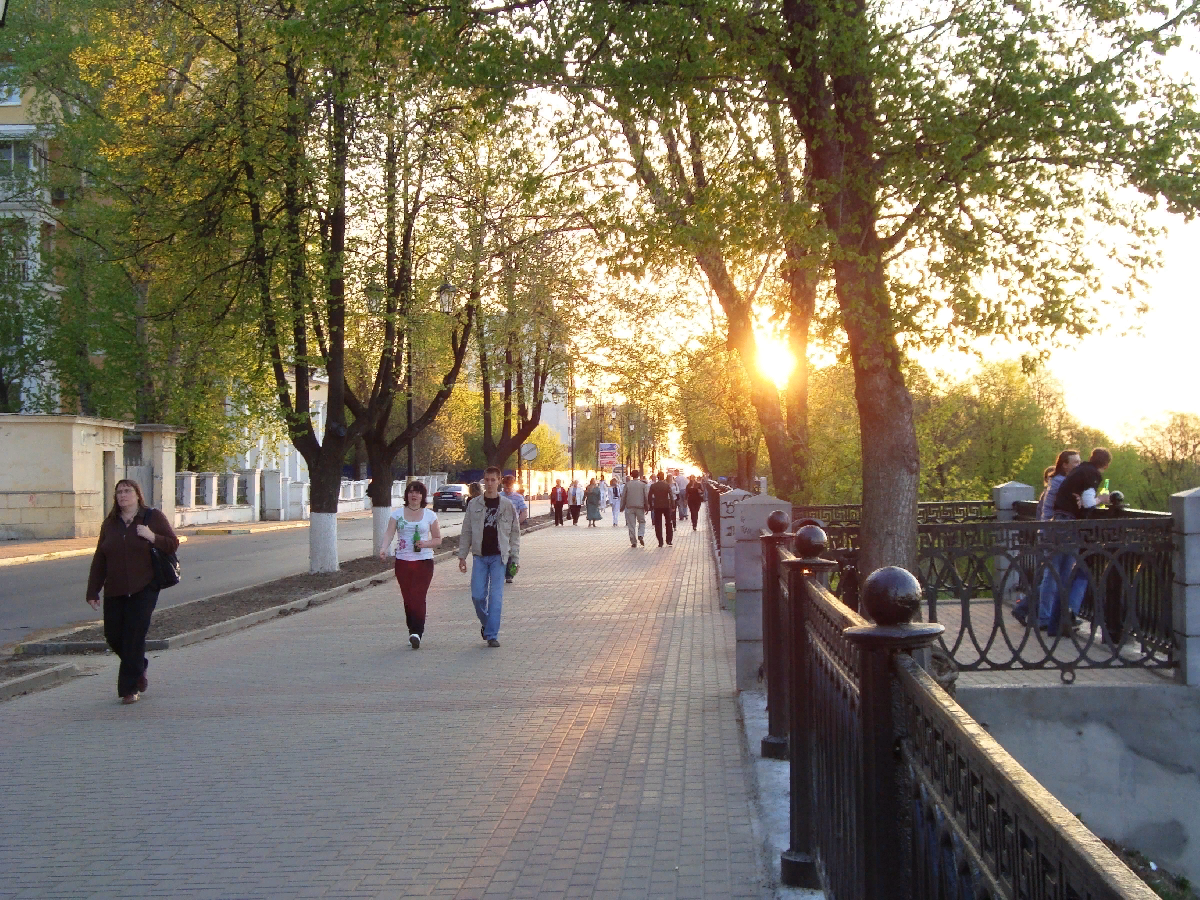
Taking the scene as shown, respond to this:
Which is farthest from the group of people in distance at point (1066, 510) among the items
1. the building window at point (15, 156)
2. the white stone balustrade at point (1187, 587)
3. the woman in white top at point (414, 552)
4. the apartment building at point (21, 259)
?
the building window at point (15, 156)

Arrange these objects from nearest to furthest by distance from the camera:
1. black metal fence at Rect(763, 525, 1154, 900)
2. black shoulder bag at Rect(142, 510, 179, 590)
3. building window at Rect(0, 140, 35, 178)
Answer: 1. black metal fence at Rect(763, 525, 1154, 900)
2. black shoulder bag at Rect(142, 510, 179, 590)
3. building window at Rect(0, 140, 35, 178)

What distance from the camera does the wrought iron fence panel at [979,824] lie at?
160 centimetres

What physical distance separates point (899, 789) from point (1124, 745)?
23.1 ft

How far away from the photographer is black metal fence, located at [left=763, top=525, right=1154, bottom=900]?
1.78m

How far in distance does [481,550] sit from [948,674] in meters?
6.56

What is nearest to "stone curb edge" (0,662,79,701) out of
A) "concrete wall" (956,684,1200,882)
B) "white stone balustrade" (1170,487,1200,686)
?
"concrete wall" (956,684,1200,882)

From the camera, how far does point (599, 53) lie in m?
11.2

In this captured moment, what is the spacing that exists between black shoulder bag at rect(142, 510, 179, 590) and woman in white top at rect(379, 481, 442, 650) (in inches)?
117

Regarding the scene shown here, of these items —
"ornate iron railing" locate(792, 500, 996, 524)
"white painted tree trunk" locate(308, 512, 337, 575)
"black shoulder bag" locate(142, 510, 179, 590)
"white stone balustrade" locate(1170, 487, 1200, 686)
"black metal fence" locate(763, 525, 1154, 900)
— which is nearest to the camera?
"black metal fence" locate(763, 525, 1154, 900)

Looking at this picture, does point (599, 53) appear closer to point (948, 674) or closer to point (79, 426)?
point (948, 674)

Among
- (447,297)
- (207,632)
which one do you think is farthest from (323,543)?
(207,632)

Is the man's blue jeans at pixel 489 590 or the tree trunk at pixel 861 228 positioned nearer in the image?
the tree trunk at pixel 861 228

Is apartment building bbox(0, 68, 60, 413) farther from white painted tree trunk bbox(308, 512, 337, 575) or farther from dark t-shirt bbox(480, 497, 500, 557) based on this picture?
dark t-shirt bbox(480, 497, 500, 557)

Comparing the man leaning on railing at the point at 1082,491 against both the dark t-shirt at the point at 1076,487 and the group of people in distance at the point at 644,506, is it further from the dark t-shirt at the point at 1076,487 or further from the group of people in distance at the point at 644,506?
the group of people in distance at the point at 644,506
